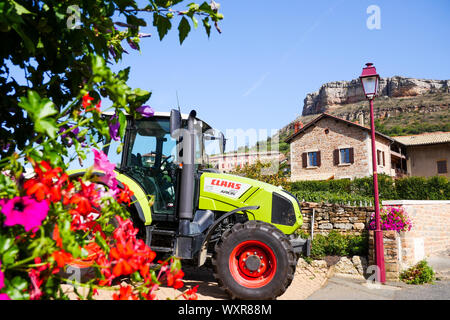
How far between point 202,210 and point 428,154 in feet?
103

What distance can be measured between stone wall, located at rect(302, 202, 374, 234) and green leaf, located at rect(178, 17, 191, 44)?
26.9ft

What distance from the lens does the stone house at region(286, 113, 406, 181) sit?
25250 mm

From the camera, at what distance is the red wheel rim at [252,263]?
162 inches

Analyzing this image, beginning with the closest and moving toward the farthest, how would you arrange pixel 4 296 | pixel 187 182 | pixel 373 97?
pixel 4 296, pixel 187 182, pixel 373 97

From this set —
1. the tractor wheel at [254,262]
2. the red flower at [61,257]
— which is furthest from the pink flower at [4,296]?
the tractor wheel at [254,262]

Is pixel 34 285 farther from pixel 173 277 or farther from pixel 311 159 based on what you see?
pixel 311 159

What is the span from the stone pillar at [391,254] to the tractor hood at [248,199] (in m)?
3.13

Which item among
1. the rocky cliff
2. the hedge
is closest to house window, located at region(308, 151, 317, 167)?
the hedge

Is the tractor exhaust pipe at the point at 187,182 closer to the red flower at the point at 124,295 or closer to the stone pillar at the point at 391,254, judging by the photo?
the red flower at the point at 124,295

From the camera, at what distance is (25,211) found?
2.81ft

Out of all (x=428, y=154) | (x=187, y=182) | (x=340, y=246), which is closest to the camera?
(x=187, y=182)

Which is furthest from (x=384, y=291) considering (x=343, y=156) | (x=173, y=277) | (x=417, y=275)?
(x=343, y=156)
